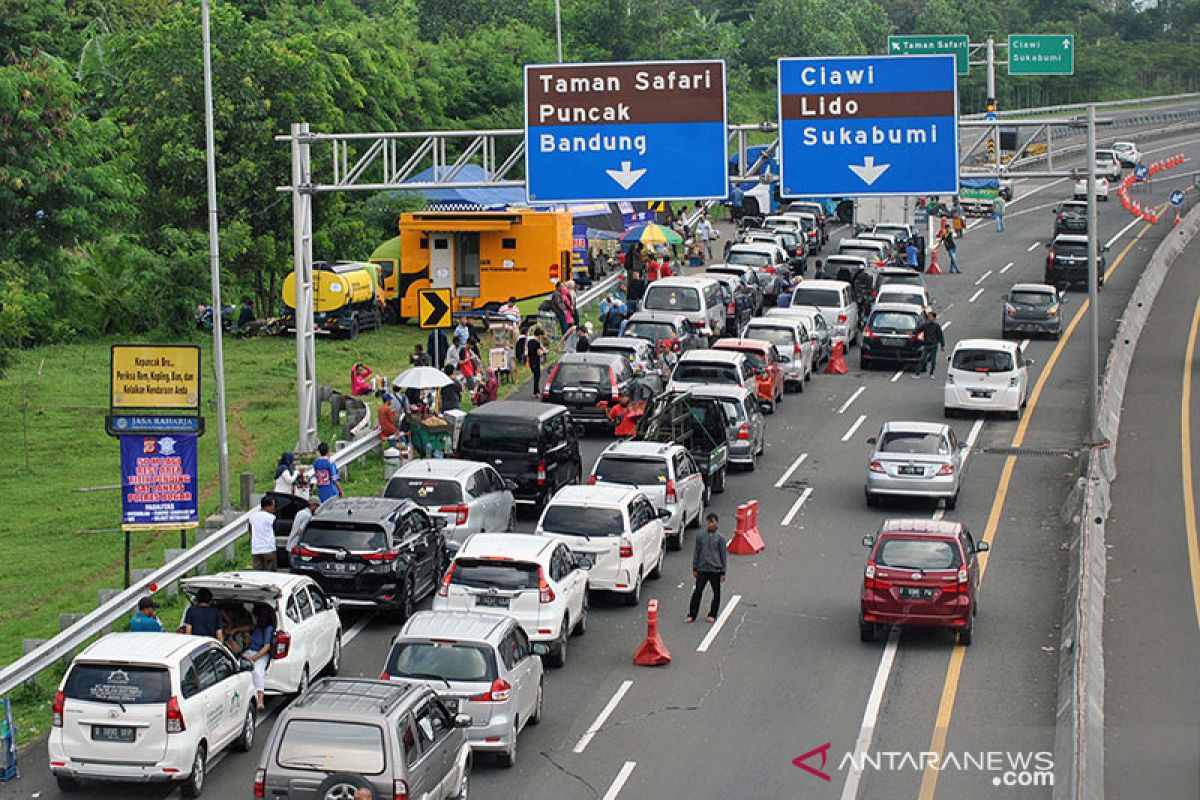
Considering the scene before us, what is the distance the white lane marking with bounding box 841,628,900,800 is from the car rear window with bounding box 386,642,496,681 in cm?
401

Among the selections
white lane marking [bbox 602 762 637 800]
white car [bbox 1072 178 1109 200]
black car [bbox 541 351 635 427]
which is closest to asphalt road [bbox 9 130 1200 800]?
white lane marking [bbox 602 762 637 800]

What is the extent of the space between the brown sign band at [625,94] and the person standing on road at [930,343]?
595 inches

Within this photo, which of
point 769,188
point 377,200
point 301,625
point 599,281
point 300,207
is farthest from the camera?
point 769,188

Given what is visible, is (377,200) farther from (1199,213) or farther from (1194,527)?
(1194,527)

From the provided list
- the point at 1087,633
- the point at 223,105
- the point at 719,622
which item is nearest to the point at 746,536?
the point at 719,622

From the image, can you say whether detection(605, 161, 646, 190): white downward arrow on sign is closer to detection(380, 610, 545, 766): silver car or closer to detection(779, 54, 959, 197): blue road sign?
detection(779, 54, 959, 197): blue road sign

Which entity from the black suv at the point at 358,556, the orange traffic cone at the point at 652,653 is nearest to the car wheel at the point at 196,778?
the black suv at the point at 358,556

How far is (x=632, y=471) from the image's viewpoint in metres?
31.6

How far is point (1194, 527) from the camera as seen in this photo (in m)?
34.6

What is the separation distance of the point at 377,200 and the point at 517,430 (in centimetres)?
3820

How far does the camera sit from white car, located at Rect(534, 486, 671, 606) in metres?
27.9

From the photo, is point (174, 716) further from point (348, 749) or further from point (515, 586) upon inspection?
point (515, 586)

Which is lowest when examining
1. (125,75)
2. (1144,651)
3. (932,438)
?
Answer: (1144,651)

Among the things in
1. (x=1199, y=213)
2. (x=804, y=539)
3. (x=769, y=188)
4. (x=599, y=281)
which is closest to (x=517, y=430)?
(x=804, y=539)
